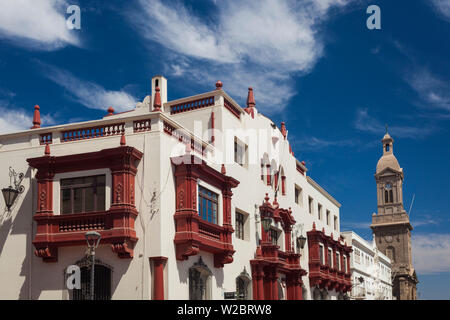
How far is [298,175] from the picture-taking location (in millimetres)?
41625

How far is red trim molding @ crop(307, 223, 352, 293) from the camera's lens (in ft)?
135

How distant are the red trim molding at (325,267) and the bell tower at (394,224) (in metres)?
58.3

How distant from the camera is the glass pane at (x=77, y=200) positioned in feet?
77.0

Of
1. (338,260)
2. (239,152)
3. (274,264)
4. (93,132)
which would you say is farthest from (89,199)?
(338,260)

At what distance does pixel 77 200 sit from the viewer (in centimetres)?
2356

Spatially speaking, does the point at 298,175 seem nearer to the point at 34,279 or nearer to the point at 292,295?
the point at 292,295

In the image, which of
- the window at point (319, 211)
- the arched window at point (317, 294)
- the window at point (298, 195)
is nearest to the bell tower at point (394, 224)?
the window at point (319, 211)

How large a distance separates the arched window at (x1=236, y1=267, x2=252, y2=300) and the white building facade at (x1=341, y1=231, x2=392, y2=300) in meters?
20.9

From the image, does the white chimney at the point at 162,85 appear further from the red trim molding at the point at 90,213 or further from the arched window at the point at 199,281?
the arched window at the point at 199,281

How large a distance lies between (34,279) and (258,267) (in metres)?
11.5

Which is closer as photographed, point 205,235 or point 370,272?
point 205,235

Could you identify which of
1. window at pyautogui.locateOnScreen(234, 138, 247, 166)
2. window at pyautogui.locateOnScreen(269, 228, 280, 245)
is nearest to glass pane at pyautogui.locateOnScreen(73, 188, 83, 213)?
window at pyautogui.locateOnScreen(234, 138, 247, 166)

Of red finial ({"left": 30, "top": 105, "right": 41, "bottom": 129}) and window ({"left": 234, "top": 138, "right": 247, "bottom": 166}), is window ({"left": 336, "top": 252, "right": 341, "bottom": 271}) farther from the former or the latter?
red finial ({"left": 30, "top": 105, "right": 41, "bottom": 129})
